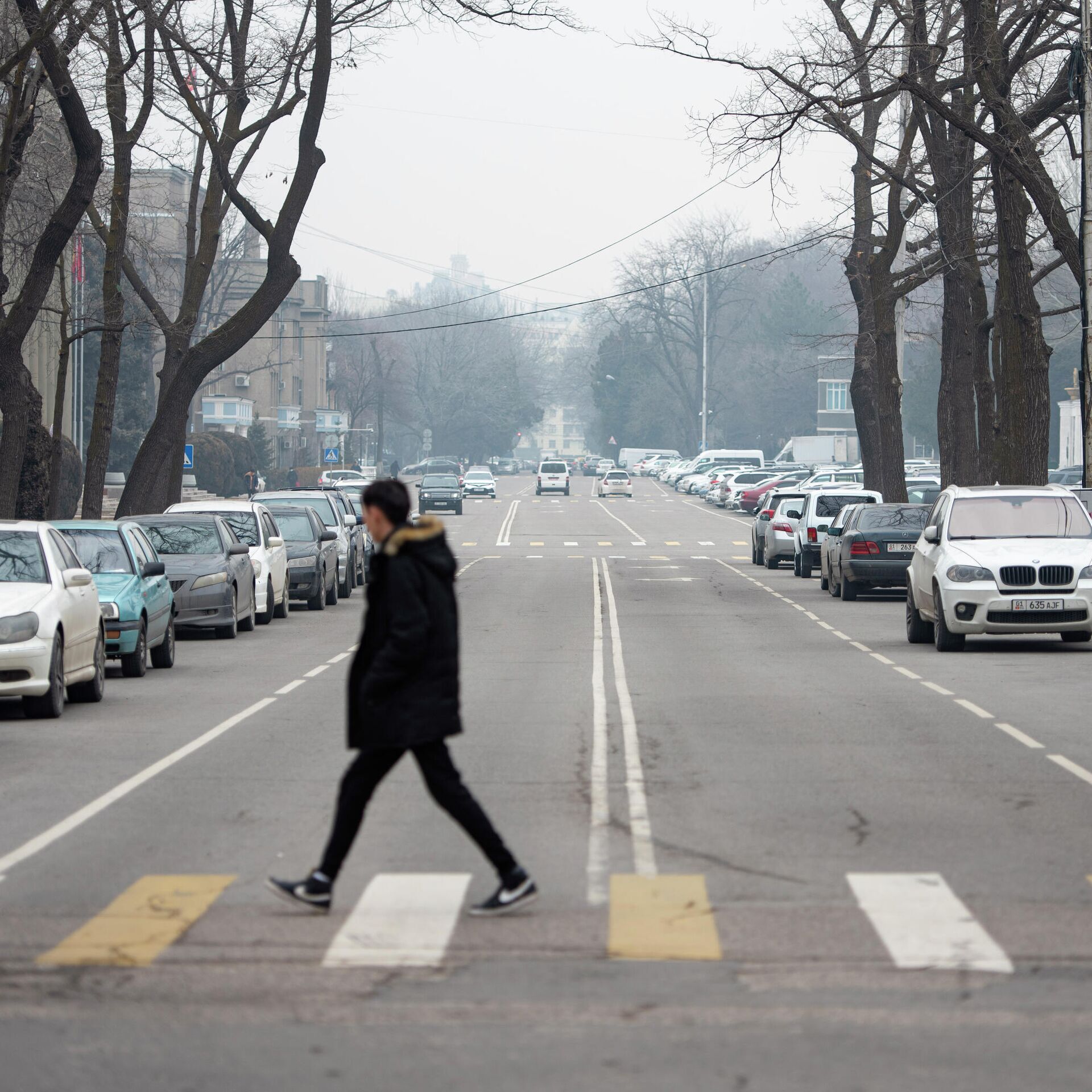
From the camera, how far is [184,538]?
22906 millimetres

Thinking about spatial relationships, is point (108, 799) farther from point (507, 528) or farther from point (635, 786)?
point (507, 528)

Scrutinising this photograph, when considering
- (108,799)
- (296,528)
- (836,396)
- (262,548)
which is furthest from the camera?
(836,396)

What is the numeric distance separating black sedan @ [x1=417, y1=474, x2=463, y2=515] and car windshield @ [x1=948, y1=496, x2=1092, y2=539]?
182ft

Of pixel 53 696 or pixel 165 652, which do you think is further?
pixel 165 652

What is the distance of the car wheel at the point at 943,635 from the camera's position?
774 inches

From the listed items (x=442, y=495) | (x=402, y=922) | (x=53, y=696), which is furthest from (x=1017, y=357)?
(x=442, y=495)

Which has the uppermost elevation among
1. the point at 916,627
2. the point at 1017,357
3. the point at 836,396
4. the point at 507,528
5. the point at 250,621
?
the point at 836,396

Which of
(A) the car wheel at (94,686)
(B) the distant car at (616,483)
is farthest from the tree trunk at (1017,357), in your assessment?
(B) the distant car at (616,483)

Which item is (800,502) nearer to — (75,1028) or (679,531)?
(679,531)

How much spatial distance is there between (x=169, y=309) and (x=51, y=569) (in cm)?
8354

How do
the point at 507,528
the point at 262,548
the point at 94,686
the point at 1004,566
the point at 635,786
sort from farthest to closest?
the point at 507,528
the point at 262,548
the point at 1004,566
the point at 94,686
the point at 635,786

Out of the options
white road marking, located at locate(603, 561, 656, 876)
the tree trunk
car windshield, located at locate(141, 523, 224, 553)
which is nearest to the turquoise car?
car windshield, located at locate(141, 523, 224, 553)

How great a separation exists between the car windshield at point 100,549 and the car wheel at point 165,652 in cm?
85

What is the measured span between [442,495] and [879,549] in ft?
158
